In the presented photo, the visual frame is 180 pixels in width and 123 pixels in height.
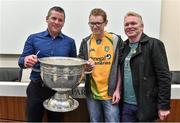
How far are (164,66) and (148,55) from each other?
0.10m

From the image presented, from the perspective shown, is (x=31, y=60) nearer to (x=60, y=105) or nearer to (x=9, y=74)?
(x=60, y=105)

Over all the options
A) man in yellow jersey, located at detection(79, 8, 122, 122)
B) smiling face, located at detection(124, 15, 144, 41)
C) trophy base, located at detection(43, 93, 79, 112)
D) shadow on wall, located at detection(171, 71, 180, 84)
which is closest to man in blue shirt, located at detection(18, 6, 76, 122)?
man in yellow jersey, located at detection(79, 8, 122, 122)

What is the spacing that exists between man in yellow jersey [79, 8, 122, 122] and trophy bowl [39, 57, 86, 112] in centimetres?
22

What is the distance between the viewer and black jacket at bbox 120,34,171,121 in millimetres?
1427

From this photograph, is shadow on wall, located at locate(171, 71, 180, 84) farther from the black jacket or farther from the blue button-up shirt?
the blue button-up shirt

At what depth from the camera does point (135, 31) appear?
146 centimetres

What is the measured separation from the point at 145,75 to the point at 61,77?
0.48 meters

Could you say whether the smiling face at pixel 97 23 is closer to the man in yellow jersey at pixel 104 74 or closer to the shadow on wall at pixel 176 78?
the man in yellow jersey at pixel 104 74

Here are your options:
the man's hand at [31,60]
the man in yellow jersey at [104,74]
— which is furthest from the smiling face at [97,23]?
the man's hand at [31,60]

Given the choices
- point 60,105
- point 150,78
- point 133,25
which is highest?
point 133,25

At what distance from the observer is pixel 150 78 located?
4.79 feet

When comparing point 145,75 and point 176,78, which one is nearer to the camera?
point 145,75

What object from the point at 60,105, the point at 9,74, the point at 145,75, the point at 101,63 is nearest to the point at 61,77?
the point at 60,105

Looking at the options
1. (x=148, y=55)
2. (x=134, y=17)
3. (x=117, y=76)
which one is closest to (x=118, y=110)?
(x=117, y=76)
